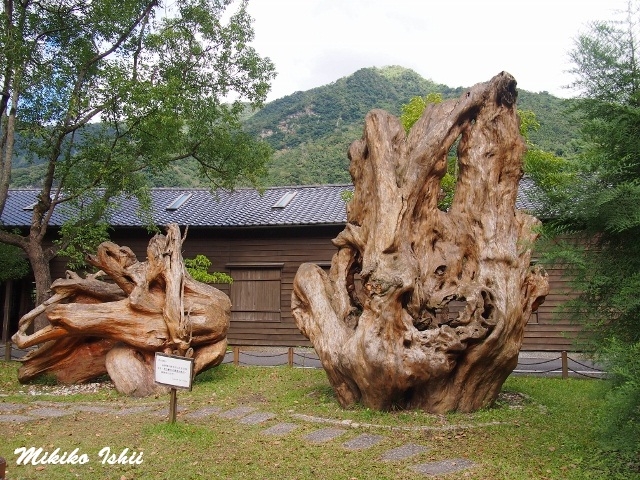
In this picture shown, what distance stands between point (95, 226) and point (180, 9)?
6.10 meters

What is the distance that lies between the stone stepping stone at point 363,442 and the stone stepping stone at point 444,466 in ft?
2.63

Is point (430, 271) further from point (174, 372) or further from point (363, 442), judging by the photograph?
point (174, 372)

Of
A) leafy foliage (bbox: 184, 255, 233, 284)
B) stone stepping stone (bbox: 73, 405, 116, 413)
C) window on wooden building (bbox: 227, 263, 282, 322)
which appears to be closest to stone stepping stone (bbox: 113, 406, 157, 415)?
stone stepping stone (bbox: 73, 405, 116, 413)

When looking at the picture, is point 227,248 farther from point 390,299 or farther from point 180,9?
point 390,299

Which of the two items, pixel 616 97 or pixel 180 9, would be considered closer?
pixel 616 97

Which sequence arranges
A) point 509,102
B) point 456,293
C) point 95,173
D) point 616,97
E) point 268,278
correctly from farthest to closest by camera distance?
point 268,278 → point 95,173 → point 509,102 → point 456,293 → point 616,97

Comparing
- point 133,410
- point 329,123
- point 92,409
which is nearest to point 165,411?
point 133,410

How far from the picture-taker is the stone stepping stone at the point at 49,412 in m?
7.78

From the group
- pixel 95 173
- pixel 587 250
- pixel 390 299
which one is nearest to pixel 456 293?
pixel 390 299

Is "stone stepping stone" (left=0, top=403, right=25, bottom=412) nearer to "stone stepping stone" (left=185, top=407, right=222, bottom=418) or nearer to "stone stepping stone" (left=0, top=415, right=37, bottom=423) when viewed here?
"stone stepping stone" (left=0, top=415, right=37, bottom=423)

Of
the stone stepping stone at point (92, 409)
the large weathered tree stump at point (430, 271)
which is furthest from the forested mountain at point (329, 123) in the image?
the stone stepping stone at point (92, 409)

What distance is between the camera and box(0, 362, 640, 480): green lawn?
5.19 metres

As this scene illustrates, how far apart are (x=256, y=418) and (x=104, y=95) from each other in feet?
29.4

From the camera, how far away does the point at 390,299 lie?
23.7 ft
